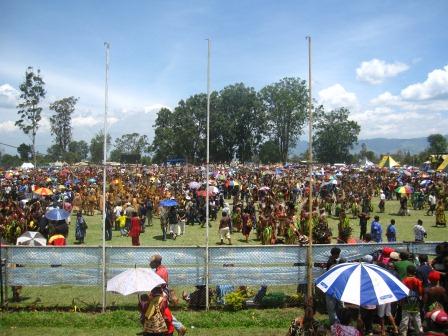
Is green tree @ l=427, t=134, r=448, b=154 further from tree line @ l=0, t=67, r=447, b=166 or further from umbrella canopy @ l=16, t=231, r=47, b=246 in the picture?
umbrella canopy @ l=16, t=231, r=47, b=246

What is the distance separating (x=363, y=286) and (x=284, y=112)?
233 feet

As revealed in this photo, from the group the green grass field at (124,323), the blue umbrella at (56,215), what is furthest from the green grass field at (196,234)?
the green grass field at (124,323)

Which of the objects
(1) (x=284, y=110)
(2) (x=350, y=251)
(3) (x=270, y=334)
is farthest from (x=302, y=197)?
(1) (x=284, y=110)

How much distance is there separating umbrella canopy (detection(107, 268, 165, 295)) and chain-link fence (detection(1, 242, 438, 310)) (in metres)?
2.40

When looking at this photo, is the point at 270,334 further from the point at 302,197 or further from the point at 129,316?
the point at 302,197

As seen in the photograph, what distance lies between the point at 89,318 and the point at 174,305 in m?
1.87

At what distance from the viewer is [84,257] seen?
10008 mm

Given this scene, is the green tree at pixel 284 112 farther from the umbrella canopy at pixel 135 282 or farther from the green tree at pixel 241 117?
the umbrella canopy at pixel 135 282

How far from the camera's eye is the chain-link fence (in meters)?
10.0

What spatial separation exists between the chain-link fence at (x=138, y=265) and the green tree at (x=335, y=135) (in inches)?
2977

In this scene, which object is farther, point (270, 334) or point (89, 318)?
point (89, 318)

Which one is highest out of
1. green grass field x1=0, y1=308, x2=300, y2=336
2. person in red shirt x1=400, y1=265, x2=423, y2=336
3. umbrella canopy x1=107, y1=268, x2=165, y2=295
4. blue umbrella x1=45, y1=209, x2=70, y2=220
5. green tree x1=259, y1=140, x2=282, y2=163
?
green tree x1=259, y1=140, x2=282, y2=163

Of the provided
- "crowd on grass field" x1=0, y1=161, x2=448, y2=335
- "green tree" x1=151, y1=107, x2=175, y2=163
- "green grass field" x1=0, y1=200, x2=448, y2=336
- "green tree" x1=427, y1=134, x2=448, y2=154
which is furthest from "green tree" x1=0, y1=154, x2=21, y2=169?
"green tree" x1=427, y1=134, x2=448, y2=154

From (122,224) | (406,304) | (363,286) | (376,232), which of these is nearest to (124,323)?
(363,286)
